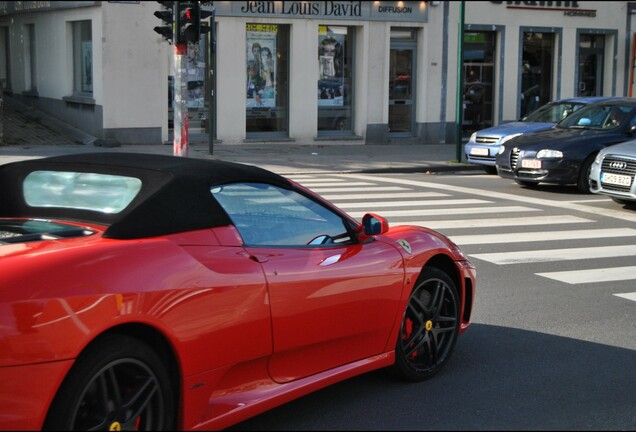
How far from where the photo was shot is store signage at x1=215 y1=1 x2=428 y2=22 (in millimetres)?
24203

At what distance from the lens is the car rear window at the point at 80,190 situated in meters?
4.53

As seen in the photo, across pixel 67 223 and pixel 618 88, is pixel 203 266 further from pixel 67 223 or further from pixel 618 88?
pixel 618 88

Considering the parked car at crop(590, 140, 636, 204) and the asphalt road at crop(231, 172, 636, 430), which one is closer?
the asphalt road at crop(231, 172, 636, 430)

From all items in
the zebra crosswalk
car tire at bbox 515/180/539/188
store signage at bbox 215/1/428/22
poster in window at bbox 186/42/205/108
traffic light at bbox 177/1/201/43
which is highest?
store signage at bbox 215/1/428/22

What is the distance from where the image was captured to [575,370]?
5.99 m

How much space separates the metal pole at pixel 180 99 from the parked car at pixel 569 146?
19.9ft

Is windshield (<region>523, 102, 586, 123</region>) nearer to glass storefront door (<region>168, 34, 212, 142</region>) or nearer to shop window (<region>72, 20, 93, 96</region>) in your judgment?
glass storefront door (<region>168, 34, 212, 142</region>)

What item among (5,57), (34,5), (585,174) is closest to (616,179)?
(585,174)

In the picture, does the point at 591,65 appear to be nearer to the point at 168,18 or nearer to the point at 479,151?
the point at 479,151

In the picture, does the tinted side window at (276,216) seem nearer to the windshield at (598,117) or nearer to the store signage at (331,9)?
the windshield at (598,117)

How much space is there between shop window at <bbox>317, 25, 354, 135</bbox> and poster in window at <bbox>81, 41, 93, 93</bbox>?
636 centimetres

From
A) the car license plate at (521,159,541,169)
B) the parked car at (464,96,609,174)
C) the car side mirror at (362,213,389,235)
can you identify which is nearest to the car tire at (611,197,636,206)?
the car license plate at (521,159,541,169)

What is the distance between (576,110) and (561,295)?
1079 centimetres

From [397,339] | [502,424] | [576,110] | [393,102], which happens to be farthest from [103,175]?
[393,102]
